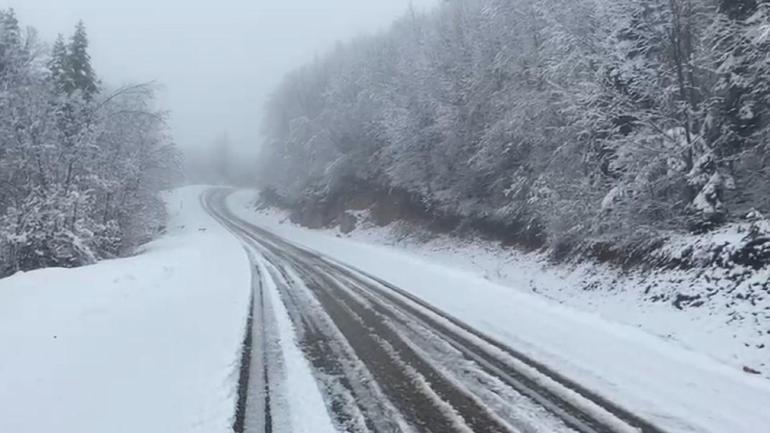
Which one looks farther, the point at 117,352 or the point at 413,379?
the point at 117,352

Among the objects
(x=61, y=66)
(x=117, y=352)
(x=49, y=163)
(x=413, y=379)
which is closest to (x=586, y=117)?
(x=413, y=379)

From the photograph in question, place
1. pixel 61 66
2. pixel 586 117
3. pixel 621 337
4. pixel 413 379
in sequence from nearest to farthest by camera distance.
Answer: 1. pixel 413 379
2. pixel 621 337
3. pixel 586 117
4. pixel 61 66

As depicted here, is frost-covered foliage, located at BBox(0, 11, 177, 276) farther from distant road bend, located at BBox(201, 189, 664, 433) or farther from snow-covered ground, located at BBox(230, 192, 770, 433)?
snow-covered ground, located at BBox(230, 192, 770, 433)

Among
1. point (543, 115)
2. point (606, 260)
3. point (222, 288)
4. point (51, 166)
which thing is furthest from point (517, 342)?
point (51, 166)

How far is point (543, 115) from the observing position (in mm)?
19266

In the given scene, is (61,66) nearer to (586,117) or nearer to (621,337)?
(586,117)

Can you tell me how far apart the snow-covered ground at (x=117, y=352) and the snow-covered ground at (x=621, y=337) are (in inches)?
173

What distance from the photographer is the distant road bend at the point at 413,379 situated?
5.24 meters

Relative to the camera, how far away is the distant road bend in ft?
17.2

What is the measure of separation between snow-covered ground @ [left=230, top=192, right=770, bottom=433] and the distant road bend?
47 centimetres

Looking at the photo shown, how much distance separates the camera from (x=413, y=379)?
661cm

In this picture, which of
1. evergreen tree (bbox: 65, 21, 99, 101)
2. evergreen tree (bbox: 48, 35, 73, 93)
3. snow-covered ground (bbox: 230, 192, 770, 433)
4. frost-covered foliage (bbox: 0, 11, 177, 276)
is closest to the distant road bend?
snow-covered ground (bbox: 230, 192, 770, 433)

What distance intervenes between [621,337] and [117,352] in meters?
7.91

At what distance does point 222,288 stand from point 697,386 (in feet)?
40.3
